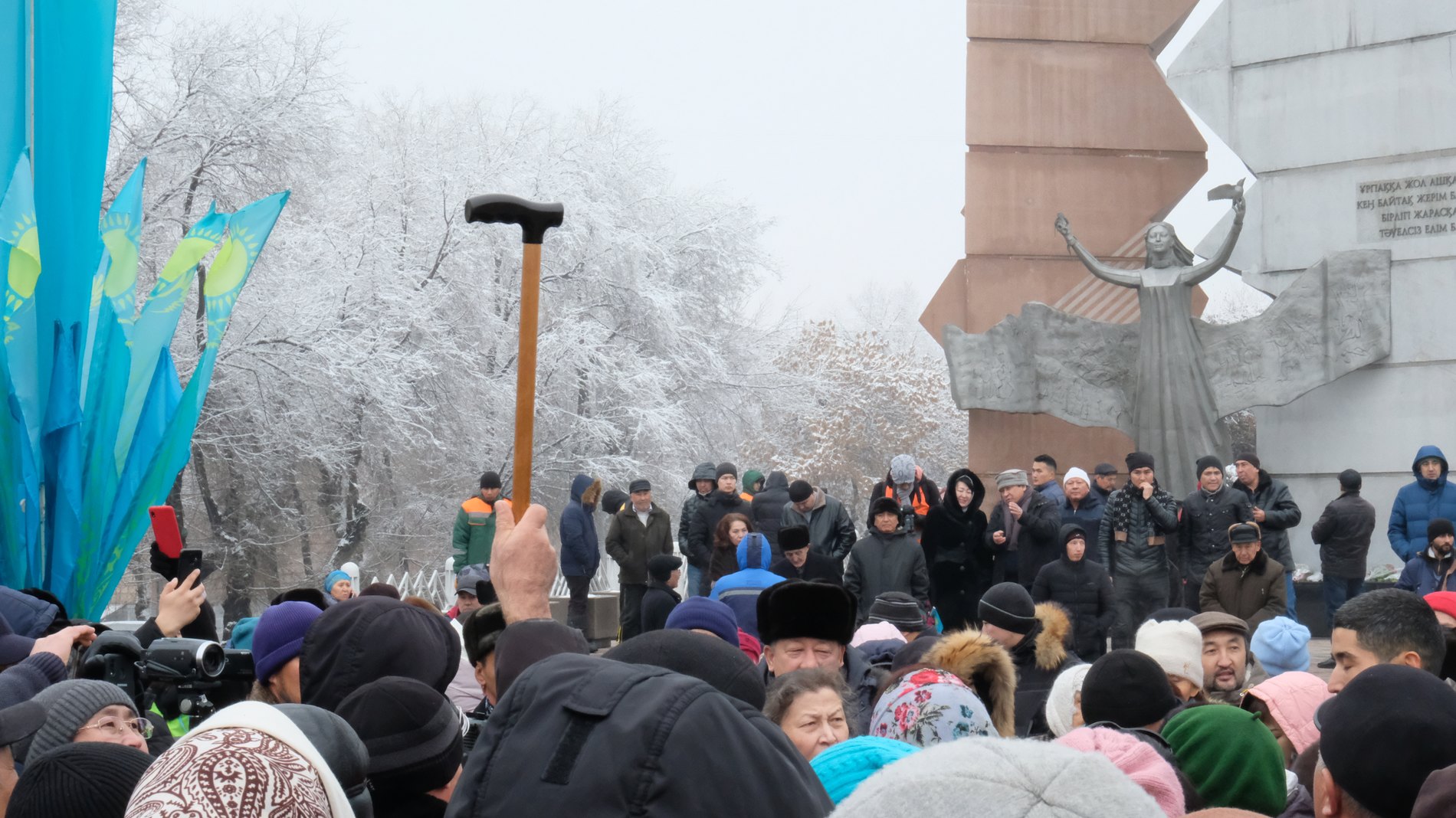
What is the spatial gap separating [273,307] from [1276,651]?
17.0 m

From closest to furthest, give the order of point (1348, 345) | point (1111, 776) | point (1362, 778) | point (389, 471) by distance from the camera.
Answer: point (1111, 776), point (1362, 778), point (1348, 345), point (389, 471)

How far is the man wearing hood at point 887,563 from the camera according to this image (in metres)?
9.34

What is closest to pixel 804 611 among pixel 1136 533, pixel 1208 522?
pixel 1136 533

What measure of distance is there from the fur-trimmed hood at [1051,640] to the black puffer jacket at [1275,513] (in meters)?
5.40

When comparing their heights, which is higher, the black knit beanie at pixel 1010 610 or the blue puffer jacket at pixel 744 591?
the black knit beanie at pixel 1010 610

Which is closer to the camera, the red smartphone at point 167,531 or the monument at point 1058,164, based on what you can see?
the red smartphone at point 167,531

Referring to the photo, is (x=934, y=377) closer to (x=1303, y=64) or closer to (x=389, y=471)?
(x=389, y=471)

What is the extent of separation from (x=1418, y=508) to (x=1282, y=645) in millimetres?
6009

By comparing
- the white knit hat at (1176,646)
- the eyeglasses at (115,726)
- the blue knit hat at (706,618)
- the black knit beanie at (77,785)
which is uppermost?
the black knit beanie at (77,785)

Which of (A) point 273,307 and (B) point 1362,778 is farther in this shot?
(A) point 273,307

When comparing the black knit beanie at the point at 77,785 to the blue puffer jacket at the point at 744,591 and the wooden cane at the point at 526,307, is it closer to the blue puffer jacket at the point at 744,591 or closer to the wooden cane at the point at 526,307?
the wooden cane at the point at 526,307

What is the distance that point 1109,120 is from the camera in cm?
1777

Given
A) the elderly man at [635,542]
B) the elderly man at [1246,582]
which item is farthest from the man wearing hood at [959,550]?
the elderly man at [635,542]

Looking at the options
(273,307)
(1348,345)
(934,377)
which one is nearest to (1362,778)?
(1348,345)
